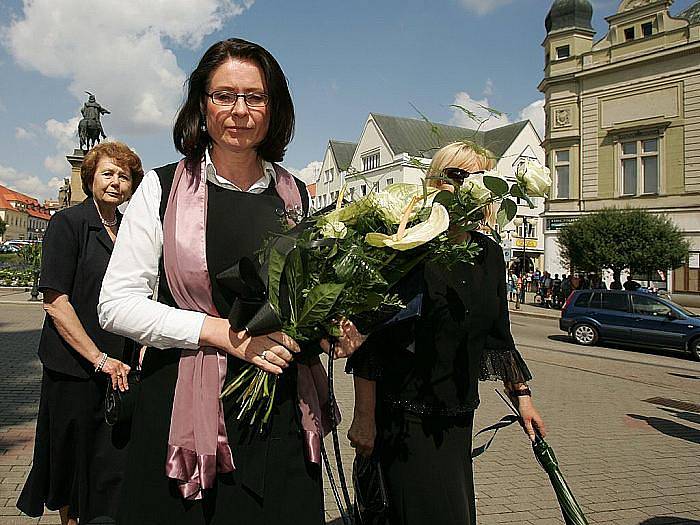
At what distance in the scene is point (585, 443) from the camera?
6168 millimetres

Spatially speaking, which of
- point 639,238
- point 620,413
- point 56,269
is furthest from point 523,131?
point 56,269

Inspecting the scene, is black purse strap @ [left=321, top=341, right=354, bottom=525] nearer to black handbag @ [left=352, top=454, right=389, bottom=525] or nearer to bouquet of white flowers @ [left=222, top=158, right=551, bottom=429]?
bouquet of white flowers @ [left=222, top=158, right=551, bottom=429]

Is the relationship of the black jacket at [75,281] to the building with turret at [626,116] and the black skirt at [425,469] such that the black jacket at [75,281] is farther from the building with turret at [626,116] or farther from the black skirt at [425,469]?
the building with turret at [626,116]

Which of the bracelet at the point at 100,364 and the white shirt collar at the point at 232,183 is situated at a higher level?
the white shirt collar at the point at 232,183

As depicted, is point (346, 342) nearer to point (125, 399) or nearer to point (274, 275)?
point (274, 275)

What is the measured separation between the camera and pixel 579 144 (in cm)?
3294

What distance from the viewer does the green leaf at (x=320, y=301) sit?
5.12 feet

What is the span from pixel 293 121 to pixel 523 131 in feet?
195

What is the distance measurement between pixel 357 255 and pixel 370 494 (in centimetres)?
119

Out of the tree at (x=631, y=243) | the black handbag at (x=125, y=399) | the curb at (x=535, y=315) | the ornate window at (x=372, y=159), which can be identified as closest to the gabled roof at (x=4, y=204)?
the ornate window at (x=372, y=159)

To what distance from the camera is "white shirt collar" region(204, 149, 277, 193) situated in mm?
1859

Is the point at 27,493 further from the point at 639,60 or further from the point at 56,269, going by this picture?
the point at 639,60

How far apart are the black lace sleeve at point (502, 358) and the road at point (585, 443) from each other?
5.89 ft

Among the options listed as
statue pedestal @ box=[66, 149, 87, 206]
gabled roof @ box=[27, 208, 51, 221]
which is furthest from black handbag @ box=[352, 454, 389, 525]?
gabled roof @ box=[27, 208, 51, 221]
